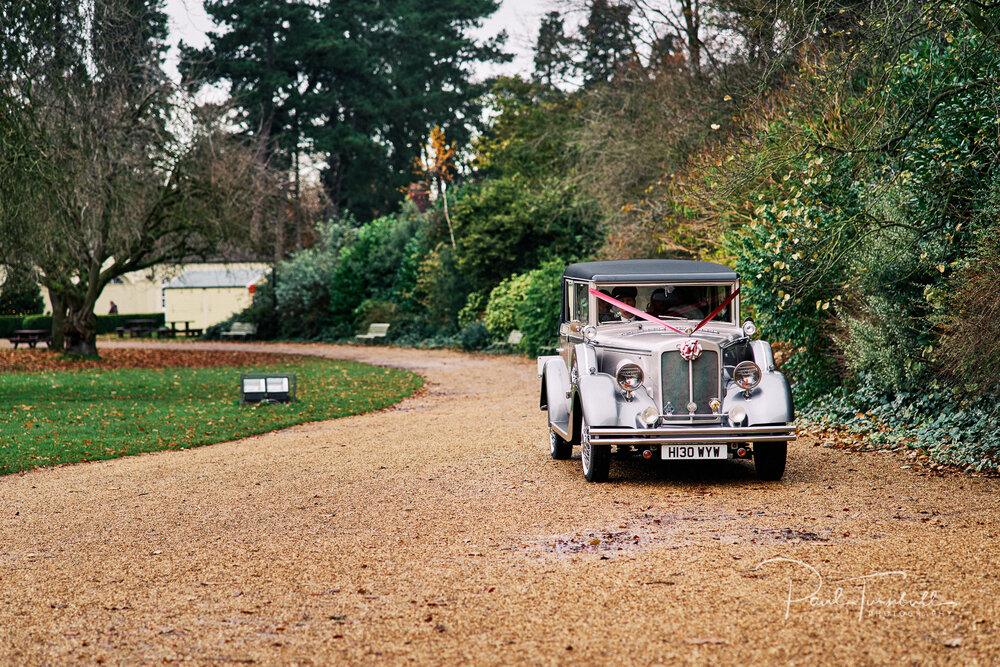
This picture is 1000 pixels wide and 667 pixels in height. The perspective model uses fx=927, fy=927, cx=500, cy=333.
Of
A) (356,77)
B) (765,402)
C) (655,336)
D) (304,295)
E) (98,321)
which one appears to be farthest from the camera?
(356,77)

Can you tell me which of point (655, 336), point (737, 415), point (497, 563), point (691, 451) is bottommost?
point (497, 563)

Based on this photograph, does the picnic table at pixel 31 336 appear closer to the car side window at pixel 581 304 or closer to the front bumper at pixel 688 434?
the car side window at pixel 581 304

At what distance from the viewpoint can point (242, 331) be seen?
A: 3678cm

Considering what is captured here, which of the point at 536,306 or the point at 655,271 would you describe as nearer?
the point at 655,271

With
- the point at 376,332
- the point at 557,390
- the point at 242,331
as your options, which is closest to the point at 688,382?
the point at 557,390

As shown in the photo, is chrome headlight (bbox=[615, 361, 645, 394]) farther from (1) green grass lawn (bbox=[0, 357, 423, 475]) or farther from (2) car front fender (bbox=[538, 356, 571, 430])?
(1) green grass lawn (bbox=[0, 357, 423, 475])

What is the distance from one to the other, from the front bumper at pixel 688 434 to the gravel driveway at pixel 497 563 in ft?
1.40

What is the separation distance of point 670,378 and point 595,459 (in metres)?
0.94

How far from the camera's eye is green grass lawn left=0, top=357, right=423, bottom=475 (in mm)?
10922

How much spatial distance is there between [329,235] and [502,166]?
7584mm

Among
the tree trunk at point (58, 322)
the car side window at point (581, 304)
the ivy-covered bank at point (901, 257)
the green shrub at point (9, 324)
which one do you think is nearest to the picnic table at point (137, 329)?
the green shrub at point (9, 324)

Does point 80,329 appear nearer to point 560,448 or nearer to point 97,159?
point 97,159

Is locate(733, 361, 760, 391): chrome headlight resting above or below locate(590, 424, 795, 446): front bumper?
above

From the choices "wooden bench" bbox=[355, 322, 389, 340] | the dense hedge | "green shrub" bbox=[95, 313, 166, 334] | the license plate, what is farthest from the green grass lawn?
"green shrub" bbox=[95, 313, 166, 334]
